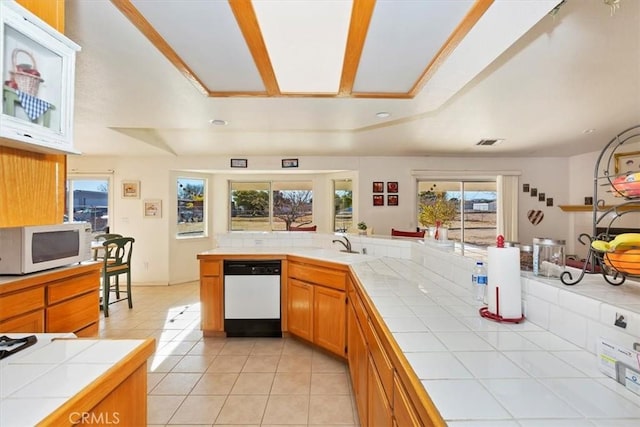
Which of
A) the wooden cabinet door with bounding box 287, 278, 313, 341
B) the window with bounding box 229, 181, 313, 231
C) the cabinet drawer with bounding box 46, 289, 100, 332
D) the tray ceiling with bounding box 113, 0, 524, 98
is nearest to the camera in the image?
the tray ceiling with bounding box 113, 0, 524, 98

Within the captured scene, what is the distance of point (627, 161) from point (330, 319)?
18.4ft

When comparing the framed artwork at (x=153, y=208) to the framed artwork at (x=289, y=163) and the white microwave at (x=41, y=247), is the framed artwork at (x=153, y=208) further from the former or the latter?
the white microwave at (x=41, y=247)

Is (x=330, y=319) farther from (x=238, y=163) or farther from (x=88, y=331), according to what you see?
(x=238, y=163)

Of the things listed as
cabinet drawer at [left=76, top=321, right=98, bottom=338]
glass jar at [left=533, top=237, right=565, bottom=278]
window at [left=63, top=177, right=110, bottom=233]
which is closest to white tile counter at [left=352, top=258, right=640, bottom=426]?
glass jar at [left=533, top=237, right=565, bottom=278]

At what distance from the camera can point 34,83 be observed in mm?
922

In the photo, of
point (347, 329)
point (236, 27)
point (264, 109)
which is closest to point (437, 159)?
point (264, 109)

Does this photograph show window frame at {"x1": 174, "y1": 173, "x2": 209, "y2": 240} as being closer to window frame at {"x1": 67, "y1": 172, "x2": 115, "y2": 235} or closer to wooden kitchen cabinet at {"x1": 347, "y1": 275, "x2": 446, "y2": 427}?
window frame at {"x1": 67, "y1": 172, "x2": 115, "y2": 235}

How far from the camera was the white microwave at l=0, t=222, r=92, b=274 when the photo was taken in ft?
6.61

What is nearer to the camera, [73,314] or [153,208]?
[73,314]

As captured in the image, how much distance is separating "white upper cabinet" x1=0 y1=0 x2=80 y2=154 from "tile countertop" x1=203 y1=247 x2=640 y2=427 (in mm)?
1326

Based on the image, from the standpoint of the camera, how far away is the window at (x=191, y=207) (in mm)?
5699

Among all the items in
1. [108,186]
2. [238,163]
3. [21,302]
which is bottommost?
[21,302]

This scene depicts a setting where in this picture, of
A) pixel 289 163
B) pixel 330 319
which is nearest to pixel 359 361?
pixel 330 319

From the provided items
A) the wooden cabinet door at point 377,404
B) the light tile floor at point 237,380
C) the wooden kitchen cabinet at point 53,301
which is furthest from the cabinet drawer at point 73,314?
the wooden cabinet door at point 377,404
